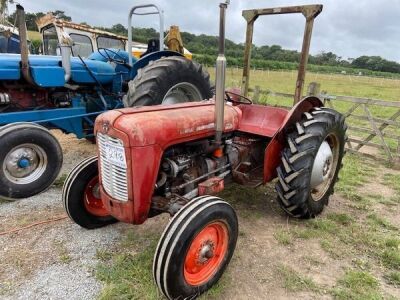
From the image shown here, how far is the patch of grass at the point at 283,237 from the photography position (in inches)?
132

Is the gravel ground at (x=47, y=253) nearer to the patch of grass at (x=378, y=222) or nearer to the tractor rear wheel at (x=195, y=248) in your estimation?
the tractor rear wheel at (x=195, y=248)

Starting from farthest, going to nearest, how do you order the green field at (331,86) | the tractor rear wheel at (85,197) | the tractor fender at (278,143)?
the green field at (331,86), the tractor fender at (278,143), the tractor rear wheel at (85,197)

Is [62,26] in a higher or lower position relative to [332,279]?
higher

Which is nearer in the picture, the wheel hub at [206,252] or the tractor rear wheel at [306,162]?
the wheel hub at [206,252]

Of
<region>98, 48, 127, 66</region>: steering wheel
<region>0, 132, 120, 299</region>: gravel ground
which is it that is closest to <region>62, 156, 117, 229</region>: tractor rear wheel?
<region>0, 132, 120, 299</region>: gravel ground

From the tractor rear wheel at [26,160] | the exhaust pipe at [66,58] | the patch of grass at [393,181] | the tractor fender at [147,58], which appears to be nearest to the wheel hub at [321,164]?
the patch of grass at [393,181]

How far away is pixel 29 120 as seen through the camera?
15.6 ft

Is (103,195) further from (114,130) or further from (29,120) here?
(29,120)

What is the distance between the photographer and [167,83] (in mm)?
4234

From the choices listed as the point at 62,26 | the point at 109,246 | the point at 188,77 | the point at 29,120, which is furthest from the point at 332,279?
the point at 62,26

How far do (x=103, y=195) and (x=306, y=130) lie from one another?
1991 millimetres

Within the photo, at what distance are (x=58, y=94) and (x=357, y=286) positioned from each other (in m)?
4.52

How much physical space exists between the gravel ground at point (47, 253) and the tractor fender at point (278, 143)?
159 centimetres

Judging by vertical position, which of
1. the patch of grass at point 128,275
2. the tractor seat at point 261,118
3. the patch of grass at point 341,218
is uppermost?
the tractor seat at point 261,118
